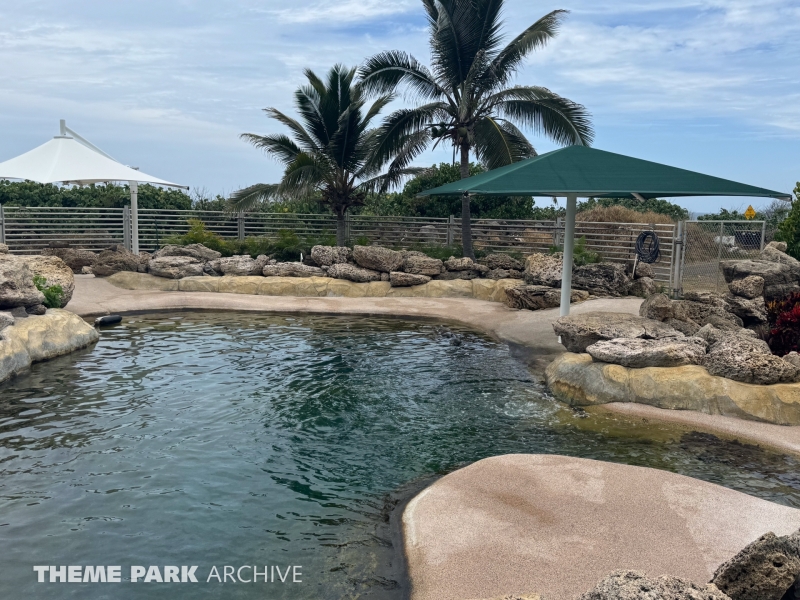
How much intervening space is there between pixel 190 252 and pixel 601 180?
12.7 meters

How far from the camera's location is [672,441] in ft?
23.8

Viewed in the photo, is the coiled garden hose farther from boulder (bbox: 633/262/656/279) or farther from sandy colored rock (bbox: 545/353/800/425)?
sandy colored rock (bbox: 545/353/800/425)

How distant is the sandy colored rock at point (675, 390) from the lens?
7707 millimetres

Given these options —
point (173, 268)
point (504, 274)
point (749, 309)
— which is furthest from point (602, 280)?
point (173, 268)

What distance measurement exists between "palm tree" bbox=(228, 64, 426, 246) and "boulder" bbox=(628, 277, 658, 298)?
7748 mm

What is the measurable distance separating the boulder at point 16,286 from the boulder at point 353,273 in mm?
7472

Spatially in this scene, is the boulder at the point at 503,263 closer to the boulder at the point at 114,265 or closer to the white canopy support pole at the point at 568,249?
the white canopy support pole at the point at 568,249

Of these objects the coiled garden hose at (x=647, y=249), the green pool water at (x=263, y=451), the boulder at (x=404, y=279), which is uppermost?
the coiled garden hose at (x=647, y=249)

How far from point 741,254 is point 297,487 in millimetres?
14908

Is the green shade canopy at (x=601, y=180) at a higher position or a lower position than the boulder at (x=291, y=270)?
higher

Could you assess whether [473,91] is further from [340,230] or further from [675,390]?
[675,390]

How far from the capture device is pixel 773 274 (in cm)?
1237

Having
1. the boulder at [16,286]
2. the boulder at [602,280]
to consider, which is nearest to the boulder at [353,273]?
the boulder at [602,280]

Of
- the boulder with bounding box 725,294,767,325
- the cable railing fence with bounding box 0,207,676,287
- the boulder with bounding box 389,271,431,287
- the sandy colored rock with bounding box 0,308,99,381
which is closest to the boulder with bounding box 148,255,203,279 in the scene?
the cable railing fence with bounding box 0,207,676,287
